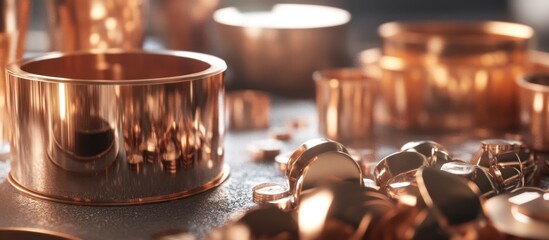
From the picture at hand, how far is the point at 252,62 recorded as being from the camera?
3.14ft

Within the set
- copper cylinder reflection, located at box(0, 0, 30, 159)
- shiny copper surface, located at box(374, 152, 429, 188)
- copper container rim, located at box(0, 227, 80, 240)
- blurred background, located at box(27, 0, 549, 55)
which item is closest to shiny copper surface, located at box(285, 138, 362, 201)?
shiny copper surface, located at box(374, 152, 429, 188)

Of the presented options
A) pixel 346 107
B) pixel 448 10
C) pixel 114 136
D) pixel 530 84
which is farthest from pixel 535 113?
pixel 448 10

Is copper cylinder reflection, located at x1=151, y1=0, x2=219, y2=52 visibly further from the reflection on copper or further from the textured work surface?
the textured work surface

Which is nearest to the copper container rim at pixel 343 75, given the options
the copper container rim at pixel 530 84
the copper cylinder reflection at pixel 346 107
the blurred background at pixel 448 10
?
the copper cylinder reflection at pixel 346 107

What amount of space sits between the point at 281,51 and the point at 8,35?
336 millimetres

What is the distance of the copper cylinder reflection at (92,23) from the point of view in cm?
81

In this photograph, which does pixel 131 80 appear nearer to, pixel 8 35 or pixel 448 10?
pixel 8 35

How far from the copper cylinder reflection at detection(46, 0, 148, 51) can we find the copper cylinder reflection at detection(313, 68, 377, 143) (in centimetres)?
21

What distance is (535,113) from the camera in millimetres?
732

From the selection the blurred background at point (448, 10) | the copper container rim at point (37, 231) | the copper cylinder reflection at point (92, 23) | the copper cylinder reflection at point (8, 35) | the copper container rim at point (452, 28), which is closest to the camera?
the copper container rim at point (37, 231)

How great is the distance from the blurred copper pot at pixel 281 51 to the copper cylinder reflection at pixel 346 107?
17cm

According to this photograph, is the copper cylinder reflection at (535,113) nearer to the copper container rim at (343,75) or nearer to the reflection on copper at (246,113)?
the copper container rim at (343,75)

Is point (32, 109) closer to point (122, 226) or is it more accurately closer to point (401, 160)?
point (122, 226)

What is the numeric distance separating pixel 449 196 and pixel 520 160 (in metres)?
0.14
